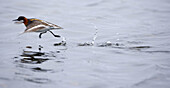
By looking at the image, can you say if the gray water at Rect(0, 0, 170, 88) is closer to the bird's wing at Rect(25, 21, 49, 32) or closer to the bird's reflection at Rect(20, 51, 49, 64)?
the bird's reflection at Rect(20, 51, 49, 64)

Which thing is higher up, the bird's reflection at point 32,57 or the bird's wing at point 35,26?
the bird's wing at point 35,26

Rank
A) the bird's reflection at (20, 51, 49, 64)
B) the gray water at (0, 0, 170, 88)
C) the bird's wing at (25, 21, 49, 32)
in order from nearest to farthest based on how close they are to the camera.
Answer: the gray water at (0, 0, 170, 88), the bird's reflection at (20, 51, 49, 64), the bird's wing at (25, 21, 49, 32)

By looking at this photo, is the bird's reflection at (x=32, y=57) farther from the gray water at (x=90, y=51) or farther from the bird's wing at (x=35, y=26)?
the bird's wing at (x=35, y=26)

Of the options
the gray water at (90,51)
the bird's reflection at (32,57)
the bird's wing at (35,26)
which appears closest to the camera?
the gray water at (90,51)

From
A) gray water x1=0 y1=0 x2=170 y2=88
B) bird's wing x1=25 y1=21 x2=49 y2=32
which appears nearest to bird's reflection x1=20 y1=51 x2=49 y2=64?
gray water x1=0 y1=0 x2=170 y2=88

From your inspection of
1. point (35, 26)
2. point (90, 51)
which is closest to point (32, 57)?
point (35, 26)

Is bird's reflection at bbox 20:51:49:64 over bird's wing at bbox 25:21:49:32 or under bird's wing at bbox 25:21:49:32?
under

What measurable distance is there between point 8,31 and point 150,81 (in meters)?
7.03

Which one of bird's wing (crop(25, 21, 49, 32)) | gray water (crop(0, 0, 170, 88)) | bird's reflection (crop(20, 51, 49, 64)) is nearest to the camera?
gray water (crop(0, 0, 170, 88))

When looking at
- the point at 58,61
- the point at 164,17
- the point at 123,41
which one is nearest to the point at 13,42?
the point at 58,61

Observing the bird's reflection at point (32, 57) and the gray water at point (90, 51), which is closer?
the gray water at point (90, 51)

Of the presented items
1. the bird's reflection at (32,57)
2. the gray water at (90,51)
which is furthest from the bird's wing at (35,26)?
the bird's reflection at (32,57)

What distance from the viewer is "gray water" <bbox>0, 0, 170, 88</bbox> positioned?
22.2 feet

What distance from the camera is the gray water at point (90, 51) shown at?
676cm
